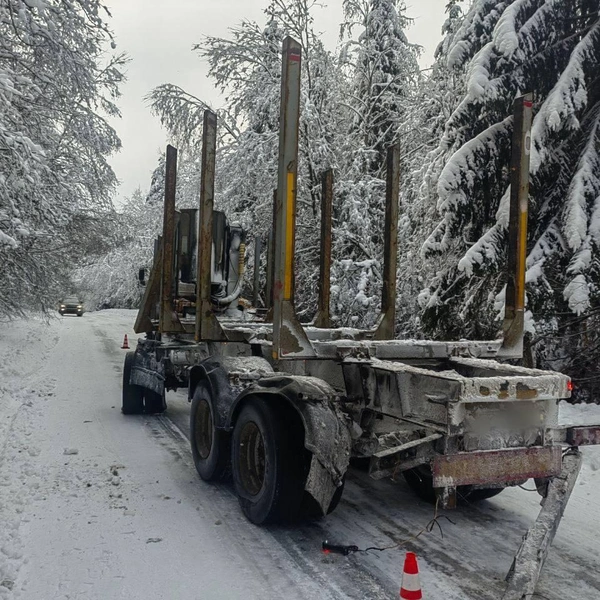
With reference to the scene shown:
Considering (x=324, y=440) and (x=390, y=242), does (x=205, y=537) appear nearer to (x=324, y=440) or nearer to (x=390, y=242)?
(x=324, y=440)

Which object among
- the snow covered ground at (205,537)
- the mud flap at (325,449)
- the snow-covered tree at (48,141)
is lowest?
the snow covered ground at (205,537)

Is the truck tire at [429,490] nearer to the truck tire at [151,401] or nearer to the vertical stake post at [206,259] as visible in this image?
the vertical stake post at [206,259]

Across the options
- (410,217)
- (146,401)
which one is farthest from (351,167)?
(146,401)

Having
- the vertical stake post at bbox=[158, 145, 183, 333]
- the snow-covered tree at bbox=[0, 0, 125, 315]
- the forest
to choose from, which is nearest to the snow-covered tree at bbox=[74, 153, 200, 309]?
the forest

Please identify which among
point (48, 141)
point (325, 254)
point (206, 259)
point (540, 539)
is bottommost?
point (540, 539)

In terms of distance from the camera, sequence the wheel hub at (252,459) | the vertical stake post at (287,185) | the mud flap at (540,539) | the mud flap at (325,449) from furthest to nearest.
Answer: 1. the wheel hub at (252,459)
2. the vertical stake post at (287,185)
3. the mud flap at (325,449)
4. the mud flap at (540,539)

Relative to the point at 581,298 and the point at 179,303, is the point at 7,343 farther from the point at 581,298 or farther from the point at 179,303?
the point at 581,298

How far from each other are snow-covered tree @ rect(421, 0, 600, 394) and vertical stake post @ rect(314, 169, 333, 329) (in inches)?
80.1

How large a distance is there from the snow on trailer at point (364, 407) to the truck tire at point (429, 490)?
0.06ft

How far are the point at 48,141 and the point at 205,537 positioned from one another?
34.4 ft

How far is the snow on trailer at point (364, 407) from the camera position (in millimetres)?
3689

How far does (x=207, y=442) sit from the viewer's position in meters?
6.07

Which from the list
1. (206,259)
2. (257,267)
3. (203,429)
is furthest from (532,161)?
(203,429)

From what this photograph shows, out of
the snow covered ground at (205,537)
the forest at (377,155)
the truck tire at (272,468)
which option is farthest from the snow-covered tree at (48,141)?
the truck tire at (272,468)
